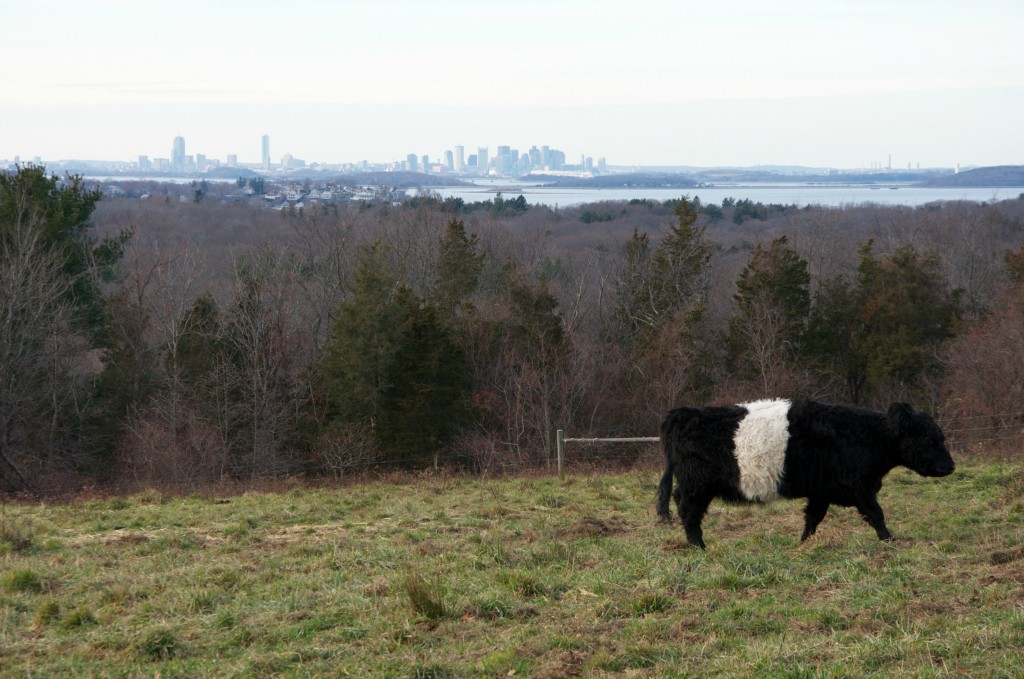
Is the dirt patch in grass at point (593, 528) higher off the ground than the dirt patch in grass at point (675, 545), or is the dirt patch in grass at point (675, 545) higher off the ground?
the dirt patch in grass at point (675, 545)

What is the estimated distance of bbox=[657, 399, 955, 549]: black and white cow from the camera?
410 inches

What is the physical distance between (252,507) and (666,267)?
1461 inches

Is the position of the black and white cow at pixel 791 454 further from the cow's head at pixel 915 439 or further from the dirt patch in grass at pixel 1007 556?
the dirt patch in grass at pixel 1007 556

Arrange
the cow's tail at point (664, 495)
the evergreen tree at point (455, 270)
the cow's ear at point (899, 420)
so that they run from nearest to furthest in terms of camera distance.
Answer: the cow's ear at point (899, 420) → the cow's tail at point (664, 495) → the evergreen tree at point (455, 270)

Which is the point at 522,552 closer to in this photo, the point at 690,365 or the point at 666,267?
the point at 690,365

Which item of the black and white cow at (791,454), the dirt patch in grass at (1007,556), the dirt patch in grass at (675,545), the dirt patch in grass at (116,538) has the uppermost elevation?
the black and white cow at (791,454)

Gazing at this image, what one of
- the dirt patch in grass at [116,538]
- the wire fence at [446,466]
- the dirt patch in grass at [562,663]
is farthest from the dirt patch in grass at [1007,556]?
the dirt patch in grass at [116,538]

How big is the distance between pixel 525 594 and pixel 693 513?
8.89 feet

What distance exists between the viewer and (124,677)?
6.91 metres

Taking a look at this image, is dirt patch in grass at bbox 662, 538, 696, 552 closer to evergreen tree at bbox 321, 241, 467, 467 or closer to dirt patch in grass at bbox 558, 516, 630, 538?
dirt patch in grass at bbox 558, 516, 630, 538

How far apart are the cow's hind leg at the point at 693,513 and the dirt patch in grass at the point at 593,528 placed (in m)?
1.11

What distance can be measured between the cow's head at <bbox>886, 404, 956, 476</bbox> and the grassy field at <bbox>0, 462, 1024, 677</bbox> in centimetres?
67

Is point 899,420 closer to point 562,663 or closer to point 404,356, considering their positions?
point 562,663

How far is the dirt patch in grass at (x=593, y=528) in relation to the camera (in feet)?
37.0
